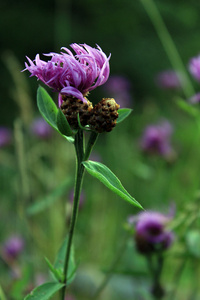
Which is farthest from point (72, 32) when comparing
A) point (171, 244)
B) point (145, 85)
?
point (171, 244)

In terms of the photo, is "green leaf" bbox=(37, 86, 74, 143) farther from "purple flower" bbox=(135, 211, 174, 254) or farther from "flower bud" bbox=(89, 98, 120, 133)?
"purple flower" bbox=(135, 211, 174, 254)

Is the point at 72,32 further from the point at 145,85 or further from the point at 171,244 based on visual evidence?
the point at 171,244

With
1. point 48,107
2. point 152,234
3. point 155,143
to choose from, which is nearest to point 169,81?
point 155,143

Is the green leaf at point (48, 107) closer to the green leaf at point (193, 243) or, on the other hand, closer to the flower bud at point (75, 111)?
the flower bud at point (75, 111)

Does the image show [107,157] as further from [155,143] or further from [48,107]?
[48,107]

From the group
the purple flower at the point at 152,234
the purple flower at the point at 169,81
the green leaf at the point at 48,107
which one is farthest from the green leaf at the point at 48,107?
the purple flower at the point at 169,81

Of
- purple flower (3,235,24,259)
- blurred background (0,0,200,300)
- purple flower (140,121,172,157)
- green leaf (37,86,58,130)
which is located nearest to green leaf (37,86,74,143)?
green leaf (37,86,58,130)
